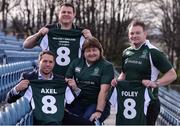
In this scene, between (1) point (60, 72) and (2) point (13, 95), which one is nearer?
(2) point (13, 95)

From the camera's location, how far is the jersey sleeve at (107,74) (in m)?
Result: 5.67

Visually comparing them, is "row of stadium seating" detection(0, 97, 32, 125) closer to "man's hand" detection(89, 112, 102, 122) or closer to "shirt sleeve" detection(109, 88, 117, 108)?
"man's hand" detection(89, 112, 102, 122)

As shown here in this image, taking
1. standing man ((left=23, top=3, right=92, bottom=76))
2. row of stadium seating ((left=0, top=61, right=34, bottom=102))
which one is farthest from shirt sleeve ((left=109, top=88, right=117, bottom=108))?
row of stadium seating ((left=0, top=61, right=34, bottom=102))

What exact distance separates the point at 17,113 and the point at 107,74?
1.24 meters

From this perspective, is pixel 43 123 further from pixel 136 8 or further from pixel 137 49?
pixel 136 8

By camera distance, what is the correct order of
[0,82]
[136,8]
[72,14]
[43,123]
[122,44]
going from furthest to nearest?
[136,8]
[122,44]
[0,82]
[72,14]
[43,123]

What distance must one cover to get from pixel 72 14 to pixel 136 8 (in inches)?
1130

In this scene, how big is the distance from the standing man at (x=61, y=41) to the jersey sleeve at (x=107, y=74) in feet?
2.58

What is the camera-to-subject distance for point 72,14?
617cm

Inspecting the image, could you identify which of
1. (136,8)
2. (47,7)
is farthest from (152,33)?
(47,7)

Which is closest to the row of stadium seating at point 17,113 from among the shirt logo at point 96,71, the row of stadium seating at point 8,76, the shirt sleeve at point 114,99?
the shirt logo at point 96,71

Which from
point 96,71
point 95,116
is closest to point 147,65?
point 96,71

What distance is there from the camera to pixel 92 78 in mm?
5680

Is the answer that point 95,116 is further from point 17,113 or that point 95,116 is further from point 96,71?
point 17,113
